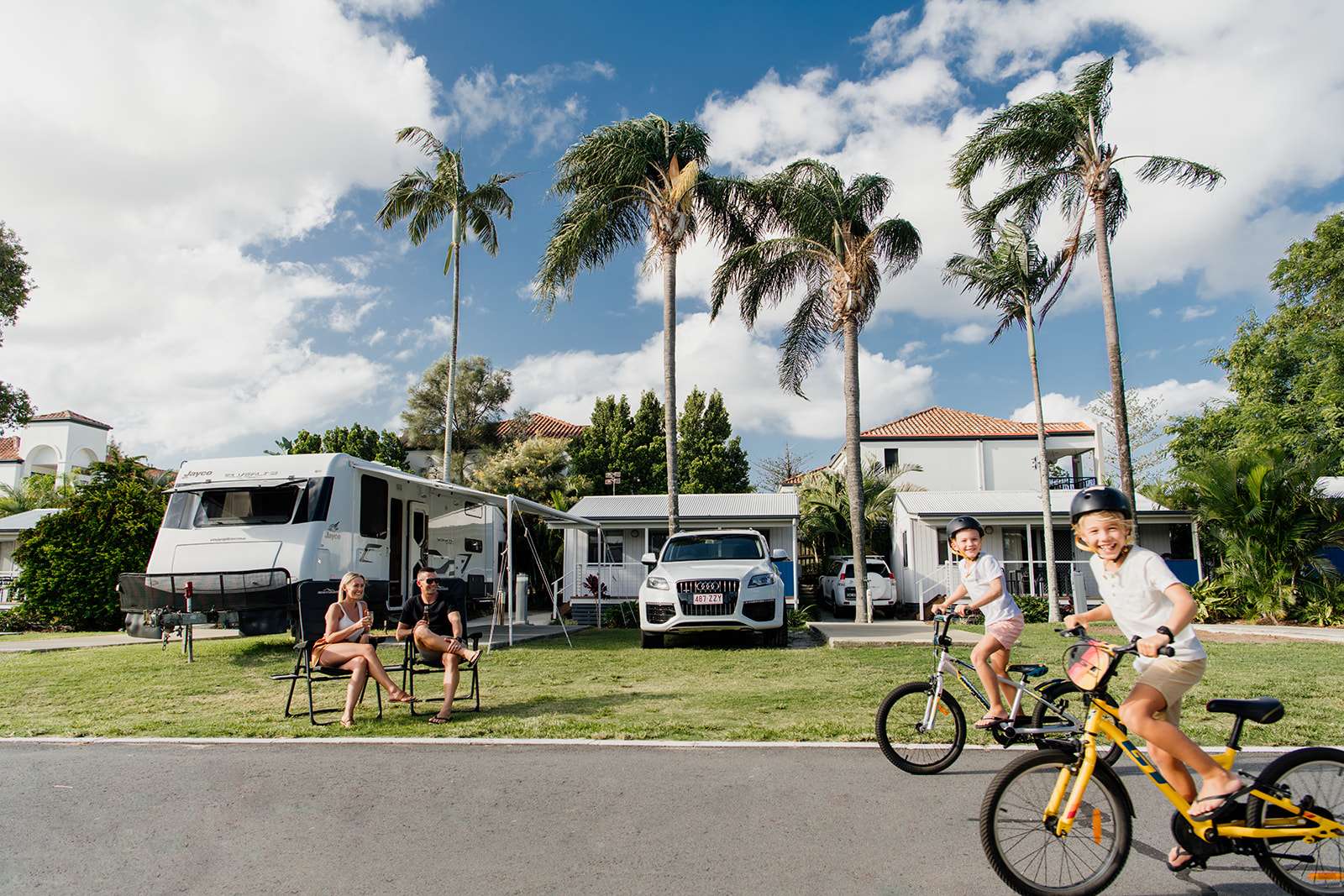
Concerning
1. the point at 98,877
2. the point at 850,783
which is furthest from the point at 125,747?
the point at 850,783

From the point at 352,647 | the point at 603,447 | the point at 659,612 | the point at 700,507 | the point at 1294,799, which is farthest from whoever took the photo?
the point at 603,447

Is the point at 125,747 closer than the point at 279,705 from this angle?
Yes

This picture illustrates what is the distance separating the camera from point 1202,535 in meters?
22.8

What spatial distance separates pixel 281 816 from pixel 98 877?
0.91 meters

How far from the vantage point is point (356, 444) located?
35.9 meters

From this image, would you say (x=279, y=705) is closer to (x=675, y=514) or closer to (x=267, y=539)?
(x=267, y=539)

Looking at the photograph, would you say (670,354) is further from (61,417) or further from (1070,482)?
(61,417)

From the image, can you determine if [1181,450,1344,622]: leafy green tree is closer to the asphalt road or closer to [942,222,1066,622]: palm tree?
[942,222,1066,622]: palm tree

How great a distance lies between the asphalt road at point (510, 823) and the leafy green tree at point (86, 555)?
1456 centimetres

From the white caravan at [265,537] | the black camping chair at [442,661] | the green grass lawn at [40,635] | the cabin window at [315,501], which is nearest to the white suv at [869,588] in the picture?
the white caravan at [265,537]

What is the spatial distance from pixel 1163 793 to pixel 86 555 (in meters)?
20.8

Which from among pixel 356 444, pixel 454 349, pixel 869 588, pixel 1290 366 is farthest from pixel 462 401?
pixel 1290 366

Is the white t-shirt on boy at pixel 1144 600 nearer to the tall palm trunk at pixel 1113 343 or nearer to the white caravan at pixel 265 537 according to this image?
the white caravan at pixel 265 537

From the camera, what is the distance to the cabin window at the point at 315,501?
1144cm
